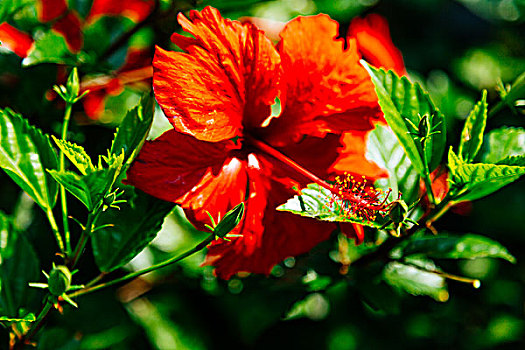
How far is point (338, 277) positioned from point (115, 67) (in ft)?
2.26

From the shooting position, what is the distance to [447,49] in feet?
6.49

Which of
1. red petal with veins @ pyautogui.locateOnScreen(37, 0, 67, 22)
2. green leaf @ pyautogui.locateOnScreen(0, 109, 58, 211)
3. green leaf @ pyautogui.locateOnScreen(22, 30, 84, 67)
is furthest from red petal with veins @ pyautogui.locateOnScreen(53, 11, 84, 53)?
green leaf @ pyautogui.locateOnScreen(0, 109, 58, 211)

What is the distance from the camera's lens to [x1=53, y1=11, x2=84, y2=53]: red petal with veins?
1.26 metres

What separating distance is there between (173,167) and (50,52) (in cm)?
38

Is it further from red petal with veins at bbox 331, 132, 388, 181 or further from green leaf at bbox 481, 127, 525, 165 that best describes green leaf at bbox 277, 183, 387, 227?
green leaf at bbox 481, 127, 525, 165

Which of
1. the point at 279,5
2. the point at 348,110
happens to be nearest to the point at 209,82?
the point at 348,110

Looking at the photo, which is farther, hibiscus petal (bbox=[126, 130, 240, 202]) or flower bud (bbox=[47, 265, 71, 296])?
hibiscus petal (bbox=[126, 130, 240, 202])

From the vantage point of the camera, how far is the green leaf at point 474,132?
0.94 m

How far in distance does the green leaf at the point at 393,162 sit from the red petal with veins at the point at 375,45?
300 millimetres

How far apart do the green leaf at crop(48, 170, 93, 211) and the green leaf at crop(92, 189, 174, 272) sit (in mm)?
163

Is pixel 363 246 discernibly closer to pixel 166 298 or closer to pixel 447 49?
pixel 166 298

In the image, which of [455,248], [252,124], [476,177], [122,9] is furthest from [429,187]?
[122,9]

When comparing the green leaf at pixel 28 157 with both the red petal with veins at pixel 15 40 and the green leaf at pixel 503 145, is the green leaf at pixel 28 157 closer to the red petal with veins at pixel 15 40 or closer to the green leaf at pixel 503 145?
the red petal with veins at pixel 15 40

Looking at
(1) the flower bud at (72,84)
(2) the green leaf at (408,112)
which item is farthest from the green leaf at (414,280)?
(1) the flower bud at (72,84)
